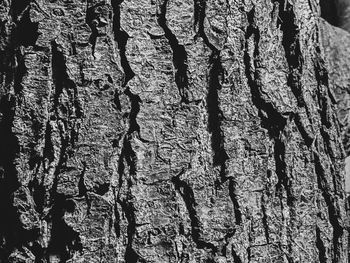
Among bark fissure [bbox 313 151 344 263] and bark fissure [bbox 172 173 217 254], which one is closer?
bark fissure [bbox 172 173 217 254]

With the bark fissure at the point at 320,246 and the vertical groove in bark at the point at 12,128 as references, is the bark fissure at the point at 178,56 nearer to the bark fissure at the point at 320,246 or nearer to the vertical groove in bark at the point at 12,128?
the vertical groove in bark at the point at 12,128

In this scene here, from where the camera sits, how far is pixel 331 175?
139 centimetres

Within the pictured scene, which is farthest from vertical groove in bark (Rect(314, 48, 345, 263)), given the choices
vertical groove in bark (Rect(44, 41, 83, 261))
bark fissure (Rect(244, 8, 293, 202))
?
vertical groove in bark (Rect(44, 41, 83, 261))

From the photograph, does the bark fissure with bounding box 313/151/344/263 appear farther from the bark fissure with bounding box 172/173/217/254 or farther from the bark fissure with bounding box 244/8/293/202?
the bark fissure with bounding box 172/173/217/254

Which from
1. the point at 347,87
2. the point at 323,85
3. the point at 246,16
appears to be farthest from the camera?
the point at 347,87

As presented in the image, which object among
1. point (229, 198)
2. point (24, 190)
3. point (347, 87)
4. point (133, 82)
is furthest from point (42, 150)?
point (347, 87)

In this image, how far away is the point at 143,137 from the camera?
121cm

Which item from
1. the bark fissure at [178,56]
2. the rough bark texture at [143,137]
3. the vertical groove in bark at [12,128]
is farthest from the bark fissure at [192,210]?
the vertical groove in bark at [12,128]

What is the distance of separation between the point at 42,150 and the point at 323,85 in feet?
2.05

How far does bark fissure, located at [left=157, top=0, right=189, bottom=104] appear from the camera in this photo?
48.5 inches

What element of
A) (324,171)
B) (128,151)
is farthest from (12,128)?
(324,171)

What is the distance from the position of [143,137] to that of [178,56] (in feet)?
0.55

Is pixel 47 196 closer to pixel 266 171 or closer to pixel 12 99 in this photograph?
pixel 12 99

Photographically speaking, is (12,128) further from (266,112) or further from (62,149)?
(266,112)
